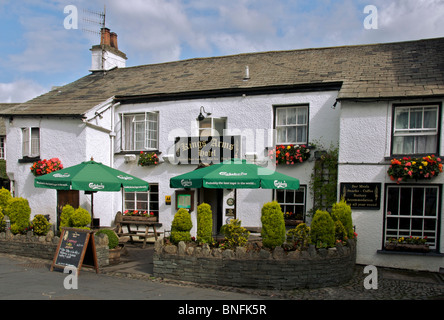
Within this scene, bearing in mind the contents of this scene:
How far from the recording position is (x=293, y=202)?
12031mm

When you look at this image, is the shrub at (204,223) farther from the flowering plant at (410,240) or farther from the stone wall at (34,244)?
the flowering plant at (410,240)

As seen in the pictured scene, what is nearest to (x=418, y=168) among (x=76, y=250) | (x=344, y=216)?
(x=344, y=216)

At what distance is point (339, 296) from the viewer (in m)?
7.49

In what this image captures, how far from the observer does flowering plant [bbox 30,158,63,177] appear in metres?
13.3

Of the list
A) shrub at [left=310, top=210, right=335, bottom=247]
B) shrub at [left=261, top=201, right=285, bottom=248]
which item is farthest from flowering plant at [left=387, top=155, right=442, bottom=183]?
shrub at [left=261, top=201, right=285, bottom=248]

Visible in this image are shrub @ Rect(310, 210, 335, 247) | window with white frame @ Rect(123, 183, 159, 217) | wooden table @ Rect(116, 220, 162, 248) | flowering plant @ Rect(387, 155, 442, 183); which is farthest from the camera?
window with white frame @ Rect(123, 183, 159, 217)

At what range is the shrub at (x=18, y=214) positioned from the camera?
11055 millimetres

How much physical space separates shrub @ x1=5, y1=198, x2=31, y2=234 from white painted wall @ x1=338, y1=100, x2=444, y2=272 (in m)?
9.06

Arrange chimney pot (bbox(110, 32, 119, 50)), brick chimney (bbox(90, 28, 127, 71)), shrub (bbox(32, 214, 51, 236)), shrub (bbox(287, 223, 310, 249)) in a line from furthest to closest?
chimney pot (bbox(110, 32, 119, 50)), brick chimney (bbox(90, 28, 127, 71)), shrub (bbox(32, 214, 51, 236)), shrub (bbox(287, 223, 310, 249))

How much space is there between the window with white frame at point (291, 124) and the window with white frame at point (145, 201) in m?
4.88

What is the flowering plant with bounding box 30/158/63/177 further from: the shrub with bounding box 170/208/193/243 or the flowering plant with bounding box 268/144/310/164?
the flowering plant with bounding box 268/144/310/164

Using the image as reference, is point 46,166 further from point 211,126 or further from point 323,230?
point 323,230

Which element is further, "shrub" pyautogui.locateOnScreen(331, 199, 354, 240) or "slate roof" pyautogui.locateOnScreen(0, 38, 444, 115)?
"slate roof" pyautogui.locateOnScreen(0, 38, 444, 115)

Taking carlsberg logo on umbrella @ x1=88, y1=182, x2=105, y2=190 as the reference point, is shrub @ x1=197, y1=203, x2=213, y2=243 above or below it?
below
